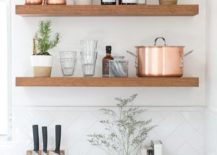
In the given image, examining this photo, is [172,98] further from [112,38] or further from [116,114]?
[112,38]

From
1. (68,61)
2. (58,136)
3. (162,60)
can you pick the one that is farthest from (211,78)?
(58,136)

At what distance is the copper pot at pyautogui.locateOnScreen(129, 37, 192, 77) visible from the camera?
2.27m

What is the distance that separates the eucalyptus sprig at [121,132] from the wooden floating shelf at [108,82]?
187 millimetres

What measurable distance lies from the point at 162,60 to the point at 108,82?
0.31 meters

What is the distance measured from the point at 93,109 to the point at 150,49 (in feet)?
1.67

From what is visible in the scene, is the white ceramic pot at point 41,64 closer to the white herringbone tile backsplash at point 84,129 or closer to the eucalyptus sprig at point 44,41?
the eucalyptus sprig at point 44,41

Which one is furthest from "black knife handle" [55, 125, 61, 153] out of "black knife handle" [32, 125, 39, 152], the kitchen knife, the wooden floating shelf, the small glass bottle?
the small glass bottle

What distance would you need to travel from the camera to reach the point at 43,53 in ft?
7.77

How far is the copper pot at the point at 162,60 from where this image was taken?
2266mm

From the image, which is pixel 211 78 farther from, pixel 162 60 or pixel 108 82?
pixel 108 82

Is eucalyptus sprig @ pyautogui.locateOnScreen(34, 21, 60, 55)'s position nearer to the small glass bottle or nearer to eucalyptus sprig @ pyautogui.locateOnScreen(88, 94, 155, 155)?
the small glass bottle

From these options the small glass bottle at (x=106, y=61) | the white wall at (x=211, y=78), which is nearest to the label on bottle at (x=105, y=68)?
the small glass bottle at (x=106, y=61)

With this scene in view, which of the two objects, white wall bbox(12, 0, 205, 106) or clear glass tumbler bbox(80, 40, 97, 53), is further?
white wall bbox(12, 0, 205, 106)

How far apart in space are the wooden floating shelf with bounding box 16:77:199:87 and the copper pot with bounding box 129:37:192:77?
3 centimetres
